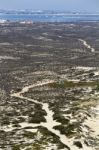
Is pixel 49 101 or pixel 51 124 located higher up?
pixel 51 124

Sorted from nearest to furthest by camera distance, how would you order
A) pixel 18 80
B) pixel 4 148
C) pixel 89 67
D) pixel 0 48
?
pixel 4 148 → pixel 18 80 → pixel 89 67 → pixel 0 48

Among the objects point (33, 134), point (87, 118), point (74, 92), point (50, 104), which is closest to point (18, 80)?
point (74, 92)

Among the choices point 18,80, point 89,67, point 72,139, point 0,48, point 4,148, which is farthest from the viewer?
point 0,48

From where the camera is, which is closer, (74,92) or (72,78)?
(74,92)

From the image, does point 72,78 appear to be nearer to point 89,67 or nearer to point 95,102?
point 89,67

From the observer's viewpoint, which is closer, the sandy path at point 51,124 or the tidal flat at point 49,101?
the sandy path at point 51,124

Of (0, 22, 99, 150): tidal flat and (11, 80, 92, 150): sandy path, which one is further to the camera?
(0, 22, 99, 150): tidal flat

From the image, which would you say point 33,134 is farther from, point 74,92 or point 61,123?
point 74,92

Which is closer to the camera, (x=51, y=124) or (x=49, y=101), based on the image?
(x=51, y=124)
